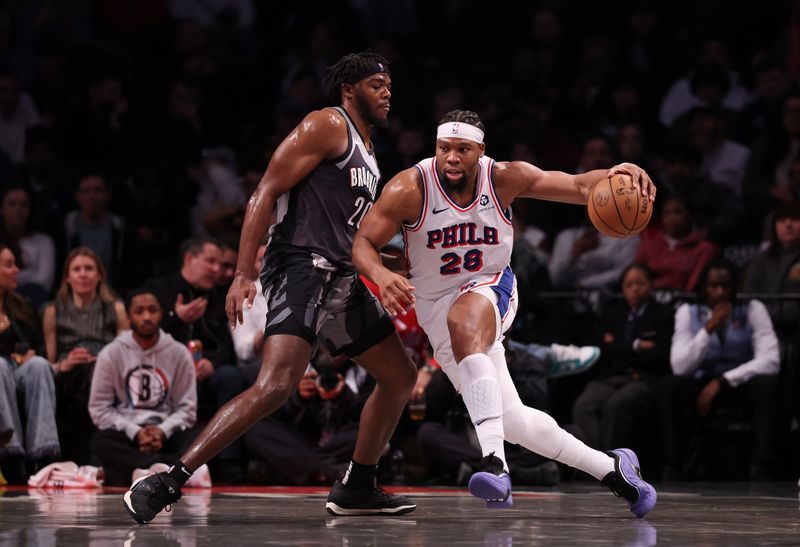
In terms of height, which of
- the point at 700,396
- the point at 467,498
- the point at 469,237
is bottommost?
the point at 467,498

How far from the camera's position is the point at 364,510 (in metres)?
5.66

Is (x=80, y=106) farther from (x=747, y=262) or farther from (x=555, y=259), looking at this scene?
(x=747, y=262)

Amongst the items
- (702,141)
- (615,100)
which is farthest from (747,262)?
(615,100)

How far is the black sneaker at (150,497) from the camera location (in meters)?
4.86

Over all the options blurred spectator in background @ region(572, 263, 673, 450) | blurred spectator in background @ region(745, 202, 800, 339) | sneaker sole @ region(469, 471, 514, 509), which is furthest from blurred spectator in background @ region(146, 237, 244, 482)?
sneaker sole @ region(469, 471, 514, 509)

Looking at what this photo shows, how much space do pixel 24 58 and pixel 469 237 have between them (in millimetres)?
7816

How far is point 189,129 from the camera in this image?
11.4 meters

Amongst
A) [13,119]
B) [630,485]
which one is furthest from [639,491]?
[13,119]

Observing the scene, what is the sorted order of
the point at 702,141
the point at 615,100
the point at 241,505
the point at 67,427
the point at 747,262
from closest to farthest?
1. the point at 241,505
2. the point at 67,427
3. the point at 747,262
4. the point at 702,141
5. the point at 615,100

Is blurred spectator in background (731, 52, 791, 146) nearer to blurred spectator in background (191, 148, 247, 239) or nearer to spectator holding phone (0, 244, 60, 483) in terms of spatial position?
blurred spectator in background (191, 148, 247, 239)

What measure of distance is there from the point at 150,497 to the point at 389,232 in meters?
1.47

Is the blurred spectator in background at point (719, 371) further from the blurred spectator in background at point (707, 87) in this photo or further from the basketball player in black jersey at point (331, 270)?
the basketball player in black jersey at point (331, 270)

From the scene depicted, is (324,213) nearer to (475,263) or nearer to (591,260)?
(475,263)

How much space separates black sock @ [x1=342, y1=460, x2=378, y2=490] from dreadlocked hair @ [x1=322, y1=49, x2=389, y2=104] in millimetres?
1639
